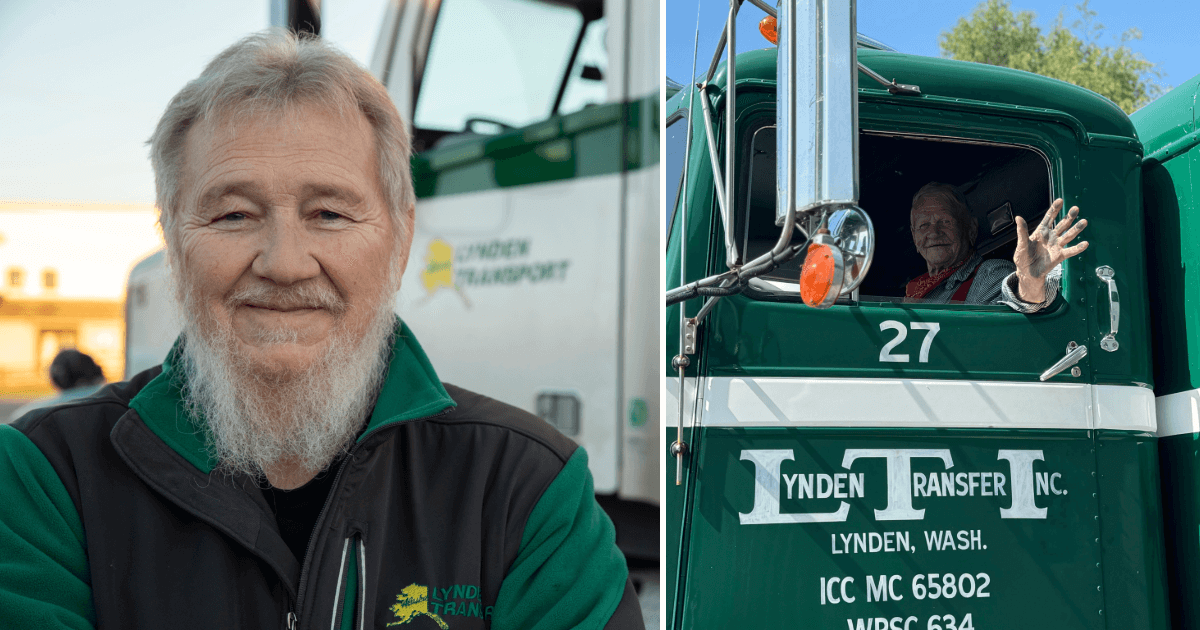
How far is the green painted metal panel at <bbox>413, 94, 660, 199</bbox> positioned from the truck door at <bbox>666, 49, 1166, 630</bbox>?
98 centimetres

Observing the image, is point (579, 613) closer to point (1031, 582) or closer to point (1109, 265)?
point (1031, 582)

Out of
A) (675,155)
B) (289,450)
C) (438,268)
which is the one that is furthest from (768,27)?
(438,268)

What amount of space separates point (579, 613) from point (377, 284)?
0.69m

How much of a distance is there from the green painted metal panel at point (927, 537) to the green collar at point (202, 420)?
2.63 feet

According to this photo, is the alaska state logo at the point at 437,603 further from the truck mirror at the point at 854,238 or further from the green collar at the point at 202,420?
the truck mirror at the point at 854,238

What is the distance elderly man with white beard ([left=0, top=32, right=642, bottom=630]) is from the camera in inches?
51.4

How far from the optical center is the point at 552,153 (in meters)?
3.40

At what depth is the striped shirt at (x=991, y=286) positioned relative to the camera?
2271 mm

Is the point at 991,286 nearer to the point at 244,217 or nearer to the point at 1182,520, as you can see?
the point at 1182,520

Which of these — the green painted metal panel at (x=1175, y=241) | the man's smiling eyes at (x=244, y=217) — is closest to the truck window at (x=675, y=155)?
the man's smiling eyes at (x=244, y=217)

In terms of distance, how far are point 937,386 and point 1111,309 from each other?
1.87 ft

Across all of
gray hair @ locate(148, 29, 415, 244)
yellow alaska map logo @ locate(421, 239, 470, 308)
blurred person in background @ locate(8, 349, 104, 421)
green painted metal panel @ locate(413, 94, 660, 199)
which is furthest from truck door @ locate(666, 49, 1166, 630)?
yellow alaska map logo @ locate(421, 239, 470, 308)

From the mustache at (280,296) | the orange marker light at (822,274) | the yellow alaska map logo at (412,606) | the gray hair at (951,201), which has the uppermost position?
the gray hair at (951,201)

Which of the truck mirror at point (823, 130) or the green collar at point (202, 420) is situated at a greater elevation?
the truck mirror at point (823, 130)
